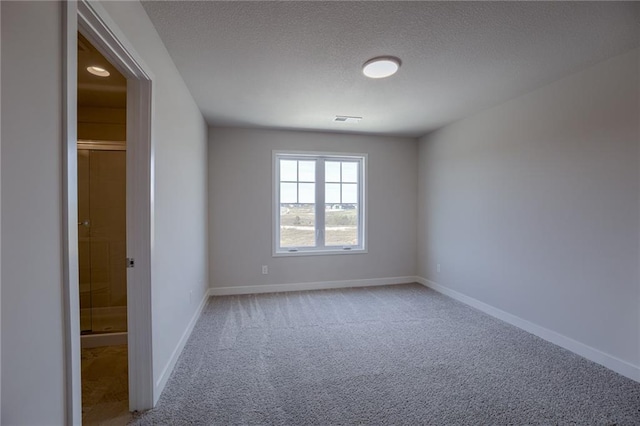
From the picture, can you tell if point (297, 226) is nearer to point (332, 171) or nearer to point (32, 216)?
point (332, 171)

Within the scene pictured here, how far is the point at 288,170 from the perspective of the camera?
450 centimetres

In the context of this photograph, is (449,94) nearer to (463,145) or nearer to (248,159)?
(463,145)

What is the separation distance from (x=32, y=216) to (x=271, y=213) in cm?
346

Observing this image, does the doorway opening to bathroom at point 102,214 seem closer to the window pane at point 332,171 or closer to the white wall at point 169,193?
the white wall at point 169,193

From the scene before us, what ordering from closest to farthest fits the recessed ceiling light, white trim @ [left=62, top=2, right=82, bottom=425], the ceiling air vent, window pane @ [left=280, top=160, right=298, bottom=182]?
white trim @ [left=62, top=2, right=82, bottom=425], the recessed ceiling light, the ceiling air vent, window pane @ [left=280, top=160, right=298, bottom=182]

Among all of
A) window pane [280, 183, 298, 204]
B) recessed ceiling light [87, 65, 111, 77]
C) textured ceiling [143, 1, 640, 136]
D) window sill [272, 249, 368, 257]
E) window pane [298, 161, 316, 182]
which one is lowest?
window sill [272, 249, 368, 257]

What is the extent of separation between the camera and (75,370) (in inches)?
41.8

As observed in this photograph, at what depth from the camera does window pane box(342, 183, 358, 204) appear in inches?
186

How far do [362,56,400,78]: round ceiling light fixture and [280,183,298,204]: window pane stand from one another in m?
2.32

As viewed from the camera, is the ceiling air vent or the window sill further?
the window sill

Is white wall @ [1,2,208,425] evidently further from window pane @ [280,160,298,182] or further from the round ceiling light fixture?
window pane @ [280,160,298,182]

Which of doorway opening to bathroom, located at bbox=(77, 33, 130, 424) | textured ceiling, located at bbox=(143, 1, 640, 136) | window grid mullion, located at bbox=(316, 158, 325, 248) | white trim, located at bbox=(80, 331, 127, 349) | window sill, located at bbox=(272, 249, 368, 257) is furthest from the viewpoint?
window grid mullion, located at bbox=(316, 158, 325, 248)

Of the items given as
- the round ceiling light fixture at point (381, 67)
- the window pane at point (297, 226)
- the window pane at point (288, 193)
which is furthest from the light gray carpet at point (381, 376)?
the round ceiling light fixture at point (381, 67)

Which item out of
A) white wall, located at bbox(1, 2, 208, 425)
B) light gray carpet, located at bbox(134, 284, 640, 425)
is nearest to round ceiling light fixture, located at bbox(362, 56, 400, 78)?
white wall, located at bbox(1, 2, 208, 425)
